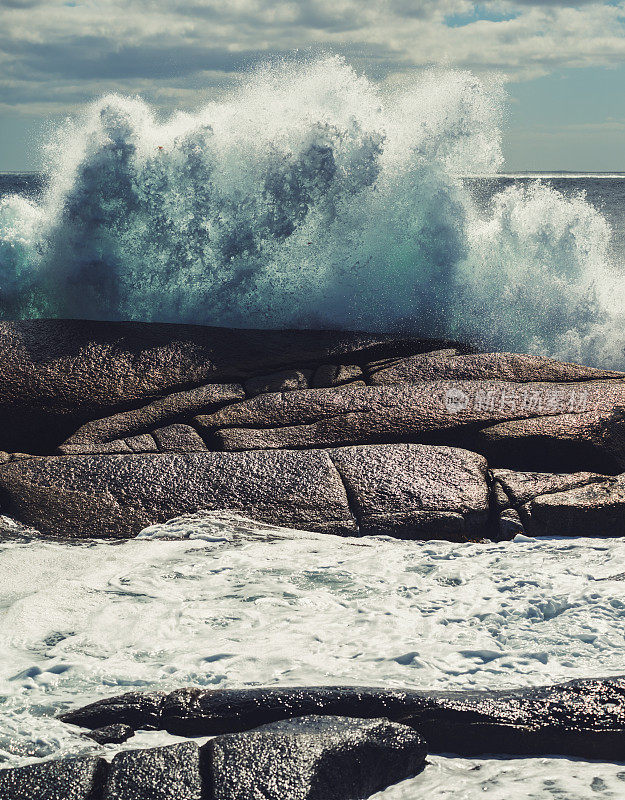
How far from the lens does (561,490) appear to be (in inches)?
182

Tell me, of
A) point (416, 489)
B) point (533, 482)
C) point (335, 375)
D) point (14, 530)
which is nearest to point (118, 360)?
point (335, 375)

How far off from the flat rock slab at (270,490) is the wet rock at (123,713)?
1.90m

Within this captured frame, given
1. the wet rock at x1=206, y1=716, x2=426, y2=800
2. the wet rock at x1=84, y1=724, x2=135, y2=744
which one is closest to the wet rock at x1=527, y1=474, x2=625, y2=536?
the wet rock at x1=206, y1=716, x2=426, y2=800

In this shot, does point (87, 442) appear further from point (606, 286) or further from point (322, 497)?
point (606, 286)

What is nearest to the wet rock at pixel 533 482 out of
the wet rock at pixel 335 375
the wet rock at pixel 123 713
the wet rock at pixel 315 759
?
the wet rock at pixel 335 375

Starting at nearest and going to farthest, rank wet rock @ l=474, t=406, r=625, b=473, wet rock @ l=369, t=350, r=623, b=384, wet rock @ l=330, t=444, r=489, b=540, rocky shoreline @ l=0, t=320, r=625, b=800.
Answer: rocky shoreline @ l=0, t=320, r=625, b=800 → wet rock @ l=330, t=444, r=489, b=540 → wet rock @ l=474, t=406, r=625, b=473 → wet rock @ l=369, t=350, r=623, b=384

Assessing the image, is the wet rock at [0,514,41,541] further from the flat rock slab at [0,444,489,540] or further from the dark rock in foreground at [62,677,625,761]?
the dark rock in foreground at [62,677,625,761]

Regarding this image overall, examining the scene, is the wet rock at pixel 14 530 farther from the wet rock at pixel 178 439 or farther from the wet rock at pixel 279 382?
the wet rock at pixel 279 382

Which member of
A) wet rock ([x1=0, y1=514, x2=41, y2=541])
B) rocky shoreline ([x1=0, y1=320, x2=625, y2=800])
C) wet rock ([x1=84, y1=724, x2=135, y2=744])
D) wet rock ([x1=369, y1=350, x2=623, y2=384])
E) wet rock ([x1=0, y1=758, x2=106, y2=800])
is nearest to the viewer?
wet rock ([x1=0, y1=758, x2=106, y2=800])

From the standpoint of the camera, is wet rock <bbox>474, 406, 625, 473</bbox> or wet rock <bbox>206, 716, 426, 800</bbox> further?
wet rock <bbox>474, 406, 625, 473</bbox>

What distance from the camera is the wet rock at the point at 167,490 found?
442cm

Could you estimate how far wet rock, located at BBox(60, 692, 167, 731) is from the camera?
96.0 inches

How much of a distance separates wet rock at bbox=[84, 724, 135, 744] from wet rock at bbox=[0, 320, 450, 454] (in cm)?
346

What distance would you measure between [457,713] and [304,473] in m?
2.33
